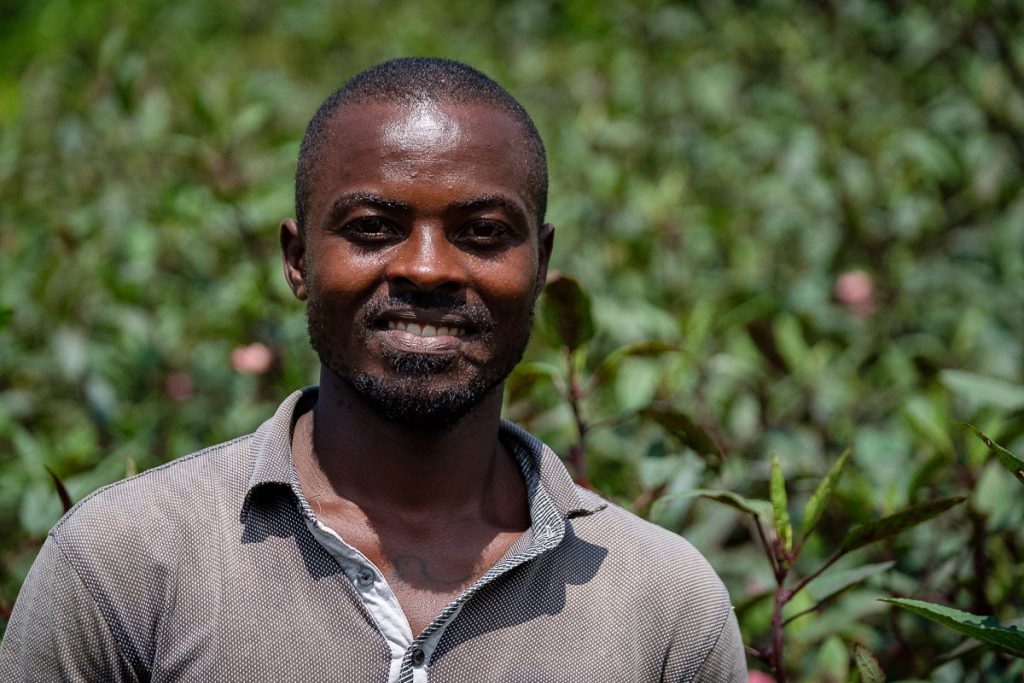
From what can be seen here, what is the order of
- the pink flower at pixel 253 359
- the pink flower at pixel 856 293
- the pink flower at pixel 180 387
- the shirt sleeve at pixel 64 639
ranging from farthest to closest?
the pink flower at pixel 856 293, the pink flower at pixel 180 387, the pink flower at pixel 253 359, the shirt sleeve at pixel 64 639

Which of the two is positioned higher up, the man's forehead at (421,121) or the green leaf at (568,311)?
the man's forehead at (421,121)

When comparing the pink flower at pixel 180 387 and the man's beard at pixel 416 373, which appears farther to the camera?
the pink flower at pixel 180 387

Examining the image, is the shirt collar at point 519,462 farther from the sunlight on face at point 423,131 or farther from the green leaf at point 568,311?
the sunlight on face at point 423,131

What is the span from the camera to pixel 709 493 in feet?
6.70

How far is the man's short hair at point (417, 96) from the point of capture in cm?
191

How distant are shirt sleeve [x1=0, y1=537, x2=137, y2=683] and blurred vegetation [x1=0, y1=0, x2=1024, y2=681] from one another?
0.71 m

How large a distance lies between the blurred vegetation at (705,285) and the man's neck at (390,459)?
0.44 metres

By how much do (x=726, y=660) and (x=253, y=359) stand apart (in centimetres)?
156

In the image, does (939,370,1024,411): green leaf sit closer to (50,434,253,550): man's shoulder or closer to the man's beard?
the man's beard

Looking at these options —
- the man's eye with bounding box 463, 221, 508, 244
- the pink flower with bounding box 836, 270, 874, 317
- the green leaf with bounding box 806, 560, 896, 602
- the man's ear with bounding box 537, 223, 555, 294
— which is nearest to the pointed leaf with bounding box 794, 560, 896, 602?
the green leaf with bounding box 806, 560, 896, 602

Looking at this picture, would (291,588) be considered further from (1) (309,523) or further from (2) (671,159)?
(2) (671,159)

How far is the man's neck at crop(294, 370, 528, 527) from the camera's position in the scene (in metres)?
1.92

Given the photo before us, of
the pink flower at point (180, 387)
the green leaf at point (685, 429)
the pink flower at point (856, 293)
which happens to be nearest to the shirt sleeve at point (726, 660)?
the green leaf at point (685, 429)

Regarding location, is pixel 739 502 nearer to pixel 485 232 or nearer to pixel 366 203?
pixel 485 232
